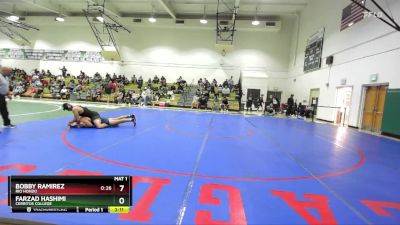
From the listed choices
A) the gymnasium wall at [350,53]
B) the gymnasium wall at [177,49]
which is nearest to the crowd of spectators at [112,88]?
the gymnasium wall at [177,49]

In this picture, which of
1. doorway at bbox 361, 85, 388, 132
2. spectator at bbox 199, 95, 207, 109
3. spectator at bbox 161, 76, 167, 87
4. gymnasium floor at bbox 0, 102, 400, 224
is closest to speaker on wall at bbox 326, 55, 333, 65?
doorway at bbox 361, 85, 388, 132

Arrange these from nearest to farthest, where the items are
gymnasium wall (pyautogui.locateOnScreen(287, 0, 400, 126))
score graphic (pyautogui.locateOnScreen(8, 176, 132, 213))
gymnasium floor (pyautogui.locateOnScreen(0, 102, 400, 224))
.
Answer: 1. score graphic (pyautogui.locateOnScreen(8, 176, 132, 213))
2. gymnasium floor (pyautogui.locateOnScreen(0, 102, 400, 224))
3. gymnasium wall (pyautogui.locateOnScreen(287, 0, 400, 126))

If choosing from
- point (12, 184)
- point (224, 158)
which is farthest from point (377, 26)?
point (12, 184)

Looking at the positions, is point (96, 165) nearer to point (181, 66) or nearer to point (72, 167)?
point (72, 167)

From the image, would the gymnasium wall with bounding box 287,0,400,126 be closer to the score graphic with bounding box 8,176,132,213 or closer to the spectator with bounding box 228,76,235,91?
the spectator with bounding box 228,76,235,91

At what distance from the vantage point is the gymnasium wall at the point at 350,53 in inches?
428

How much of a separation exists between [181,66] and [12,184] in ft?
83.7

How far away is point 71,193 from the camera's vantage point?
1856 mm

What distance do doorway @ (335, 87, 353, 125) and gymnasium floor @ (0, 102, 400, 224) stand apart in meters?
9.03

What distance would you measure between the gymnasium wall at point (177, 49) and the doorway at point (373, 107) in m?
13.3

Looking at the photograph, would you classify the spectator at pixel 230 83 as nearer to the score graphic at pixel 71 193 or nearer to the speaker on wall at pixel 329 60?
the speaker on wall at pixel 329 60

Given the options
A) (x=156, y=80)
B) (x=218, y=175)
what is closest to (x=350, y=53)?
(x=218, y=175)

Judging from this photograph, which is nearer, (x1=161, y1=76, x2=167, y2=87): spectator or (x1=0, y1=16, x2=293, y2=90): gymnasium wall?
(x1=161, y1=76, x2=167, y2=87): spectator

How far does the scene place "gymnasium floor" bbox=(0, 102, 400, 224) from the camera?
254 centimetres
